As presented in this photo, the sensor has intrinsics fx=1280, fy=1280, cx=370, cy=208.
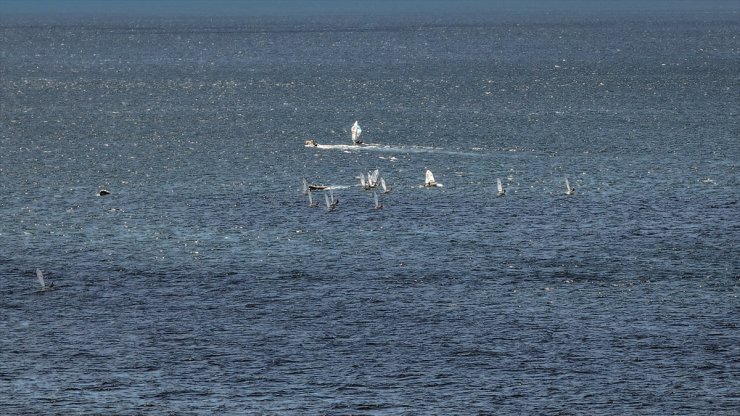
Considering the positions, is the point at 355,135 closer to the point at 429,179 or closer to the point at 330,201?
the point at 429,179

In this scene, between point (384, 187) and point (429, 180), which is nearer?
point (384, 187)

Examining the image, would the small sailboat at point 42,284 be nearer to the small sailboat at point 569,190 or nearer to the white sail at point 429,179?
the white sail at point 429,179

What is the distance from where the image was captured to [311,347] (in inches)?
2067

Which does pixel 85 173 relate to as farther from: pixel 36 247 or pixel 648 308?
pixel 648 308

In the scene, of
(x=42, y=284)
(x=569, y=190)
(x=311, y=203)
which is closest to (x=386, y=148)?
(x=569, y=190)

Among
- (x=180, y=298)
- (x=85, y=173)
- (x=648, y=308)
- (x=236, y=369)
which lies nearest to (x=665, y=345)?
(x=648, y=308)

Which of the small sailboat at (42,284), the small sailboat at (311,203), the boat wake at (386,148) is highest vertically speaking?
the small sailboat at (42,284)

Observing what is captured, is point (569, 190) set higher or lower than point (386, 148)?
higher

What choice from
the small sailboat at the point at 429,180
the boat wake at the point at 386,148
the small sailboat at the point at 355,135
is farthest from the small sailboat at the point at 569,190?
the small sailboat at the point at 355,135

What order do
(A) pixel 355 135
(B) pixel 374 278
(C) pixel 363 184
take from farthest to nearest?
(A) pixel 355 135 < (C) pixel 363 184 < (B) pixel 374 278

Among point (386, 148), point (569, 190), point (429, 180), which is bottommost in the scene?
point (386, 148)

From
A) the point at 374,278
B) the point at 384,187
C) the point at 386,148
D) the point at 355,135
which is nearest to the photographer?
the point at 374,278

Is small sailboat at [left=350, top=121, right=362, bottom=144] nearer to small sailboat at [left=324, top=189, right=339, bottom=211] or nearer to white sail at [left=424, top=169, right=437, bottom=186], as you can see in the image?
white sail at [left=424, top=169, right=437, bottom=186]

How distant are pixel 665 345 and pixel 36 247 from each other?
37.9 m
